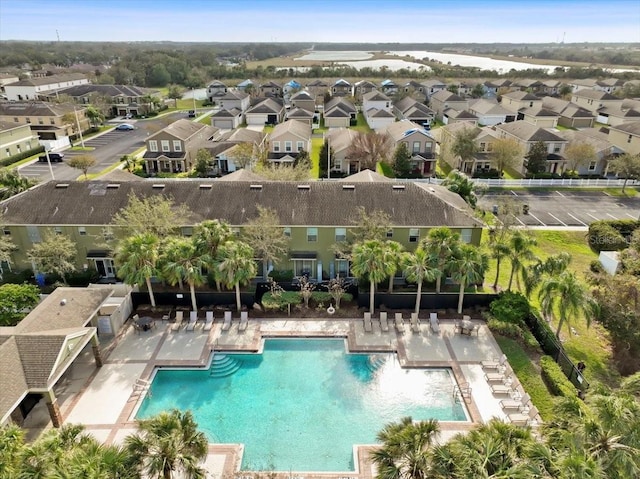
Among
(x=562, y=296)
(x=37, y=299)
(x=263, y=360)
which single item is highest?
(x=562, y=296)

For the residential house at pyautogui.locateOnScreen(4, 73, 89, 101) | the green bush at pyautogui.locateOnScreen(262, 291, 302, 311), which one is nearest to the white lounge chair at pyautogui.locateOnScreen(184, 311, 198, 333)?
the green bush at pyautogui.locateOnScreen(262, 291, 302, 311)

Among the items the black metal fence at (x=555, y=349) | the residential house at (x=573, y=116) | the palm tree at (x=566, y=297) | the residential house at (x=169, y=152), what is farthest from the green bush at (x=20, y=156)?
the residential house at (x=573, y=116)

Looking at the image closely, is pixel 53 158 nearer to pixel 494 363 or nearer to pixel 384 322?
pixel 384 322

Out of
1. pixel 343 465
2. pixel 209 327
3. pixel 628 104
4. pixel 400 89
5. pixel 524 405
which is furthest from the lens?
pixel 400 89

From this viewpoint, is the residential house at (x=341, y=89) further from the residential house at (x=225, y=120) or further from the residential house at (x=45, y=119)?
the residential house at (x=45, y=119)

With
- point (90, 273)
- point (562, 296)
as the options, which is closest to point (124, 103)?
point (90, 273)

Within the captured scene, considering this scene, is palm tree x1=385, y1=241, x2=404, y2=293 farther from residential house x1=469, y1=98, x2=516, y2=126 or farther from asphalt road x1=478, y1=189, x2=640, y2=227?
residential house x1=469, y1=98, x2=516, y2=126

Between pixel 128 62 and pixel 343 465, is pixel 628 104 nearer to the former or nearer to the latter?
pixel 343 465

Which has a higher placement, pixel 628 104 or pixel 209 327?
pixel 628 104
